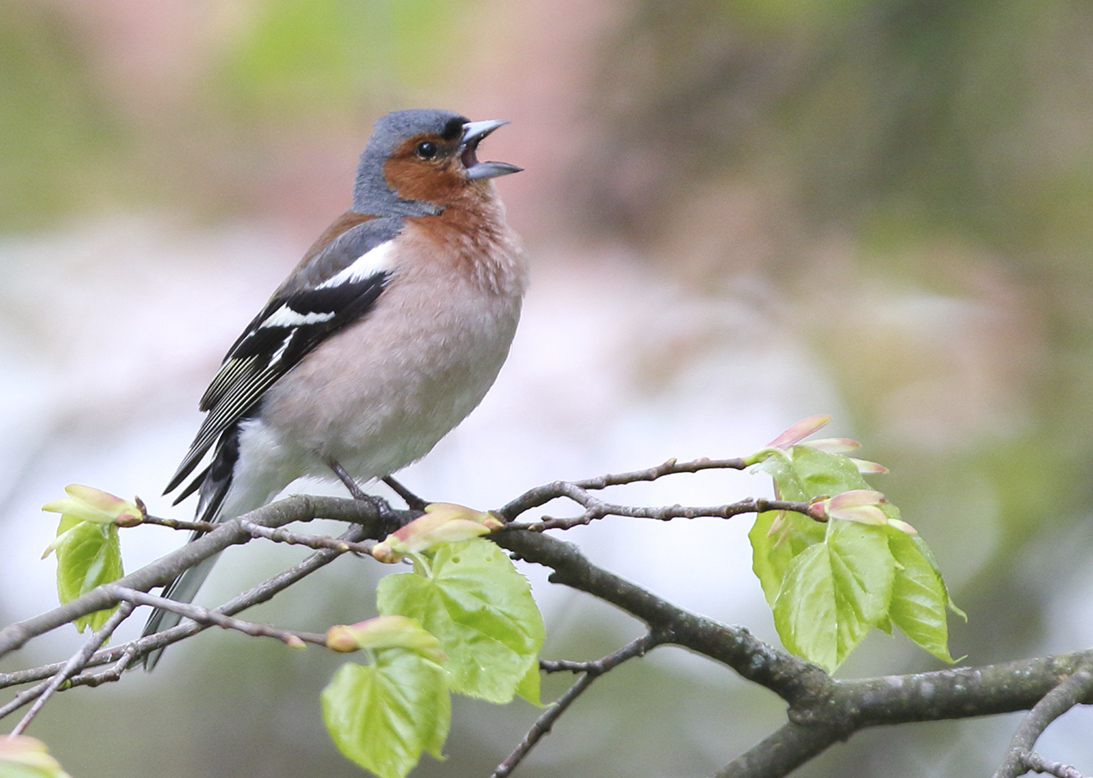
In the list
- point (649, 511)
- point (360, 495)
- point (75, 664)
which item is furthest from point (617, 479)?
point (360, 495)

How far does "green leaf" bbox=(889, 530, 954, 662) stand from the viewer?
2.10 meters

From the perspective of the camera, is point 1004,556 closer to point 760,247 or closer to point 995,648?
point 995,648

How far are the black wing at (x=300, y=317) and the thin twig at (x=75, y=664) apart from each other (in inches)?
90.4

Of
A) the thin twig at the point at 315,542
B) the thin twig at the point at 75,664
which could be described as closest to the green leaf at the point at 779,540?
the thin twig at the point at 315,542

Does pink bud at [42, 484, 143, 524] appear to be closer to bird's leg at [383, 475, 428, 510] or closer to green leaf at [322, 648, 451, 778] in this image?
green leaf at [322, 648, 451, 778]

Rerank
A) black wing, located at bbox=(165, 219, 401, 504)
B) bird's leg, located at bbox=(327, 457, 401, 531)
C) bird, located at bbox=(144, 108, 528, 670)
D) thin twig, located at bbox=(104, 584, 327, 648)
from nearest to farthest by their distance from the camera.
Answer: thin twig, located at bbox=(104, 584, 327, 648), bird's leg, located at bbox=(327, 457, 401, 531), bird, located at bbox=(144, 108, 528, 670), black wing, located at bbox=(165, 219, 401, 504)

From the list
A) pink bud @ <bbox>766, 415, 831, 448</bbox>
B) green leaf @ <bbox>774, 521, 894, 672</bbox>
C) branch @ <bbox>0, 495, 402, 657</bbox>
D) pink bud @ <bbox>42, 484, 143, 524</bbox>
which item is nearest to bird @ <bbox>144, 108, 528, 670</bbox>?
branch @ <bbox>0, 495, 402, 657</bbox>

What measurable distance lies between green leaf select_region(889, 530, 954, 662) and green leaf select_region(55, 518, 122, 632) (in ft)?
4.98

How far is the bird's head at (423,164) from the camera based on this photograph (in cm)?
477

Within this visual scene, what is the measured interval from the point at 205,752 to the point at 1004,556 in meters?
4.86

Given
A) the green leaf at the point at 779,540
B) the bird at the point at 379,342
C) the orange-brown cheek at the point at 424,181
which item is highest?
the orange-brown cheek at the point at 424,181

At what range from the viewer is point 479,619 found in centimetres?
191

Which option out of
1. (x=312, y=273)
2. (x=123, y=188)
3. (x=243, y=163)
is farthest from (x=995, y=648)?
(x=123, y=188)

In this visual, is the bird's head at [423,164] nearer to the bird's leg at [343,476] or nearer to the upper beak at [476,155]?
the upper beak at [476,155]
